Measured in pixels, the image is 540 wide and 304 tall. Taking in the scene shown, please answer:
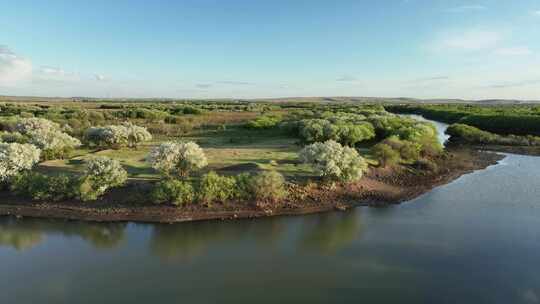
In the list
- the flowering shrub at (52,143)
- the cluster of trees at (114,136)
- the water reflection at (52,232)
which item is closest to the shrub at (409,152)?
the cluster of trees at (114,136)

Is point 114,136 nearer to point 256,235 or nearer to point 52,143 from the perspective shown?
point 52,143

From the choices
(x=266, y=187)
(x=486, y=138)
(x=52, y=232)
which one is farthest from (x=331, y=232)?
(x=486, y=138)

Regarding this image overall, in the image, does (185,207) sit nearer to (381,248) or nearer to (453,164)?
(381,248)

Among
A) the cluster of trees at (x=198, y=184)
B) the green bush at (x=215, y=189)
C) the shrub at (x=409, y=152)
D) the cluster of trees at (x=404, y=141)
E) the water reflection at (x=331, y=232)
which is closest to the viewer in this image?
the water reflection at (x=331, y=232)

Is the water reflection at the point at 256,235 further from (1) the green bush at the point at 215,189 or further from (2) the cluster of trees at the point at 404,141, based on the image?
(2) the cluster of trees at the point at 404,141

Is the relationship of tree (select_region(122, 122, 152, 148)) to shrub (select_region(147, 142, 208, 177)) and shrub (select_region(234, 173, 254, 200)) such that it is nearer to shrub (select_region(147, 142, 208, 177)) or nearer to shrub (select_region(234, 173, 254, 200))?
shrub (select_region(147, 142, 208, 177))

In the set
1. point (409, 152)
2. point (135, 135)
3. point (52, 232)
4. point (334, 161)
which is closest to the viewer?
point (52, 232)

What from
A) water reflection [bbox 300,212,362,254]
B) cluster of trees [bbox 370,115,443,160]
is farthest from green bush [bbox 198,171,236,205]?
cluster of trees [bbox 370,115,443,160]
